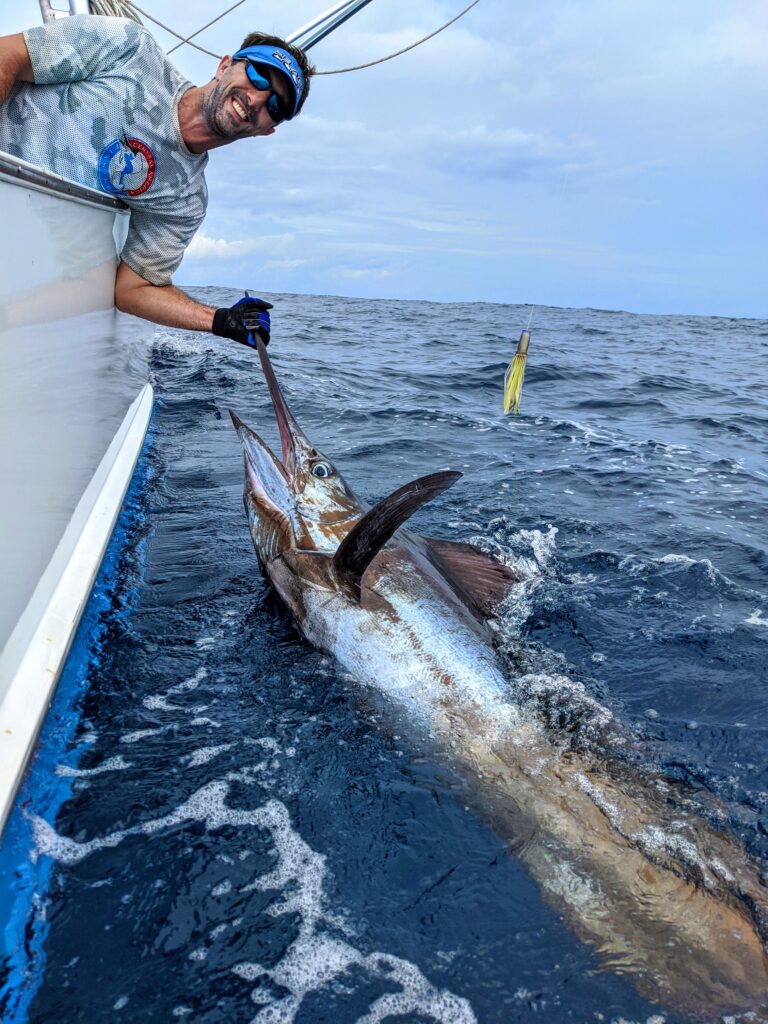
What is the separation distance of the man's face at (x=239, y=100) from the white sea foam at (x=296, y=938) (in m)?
2.69

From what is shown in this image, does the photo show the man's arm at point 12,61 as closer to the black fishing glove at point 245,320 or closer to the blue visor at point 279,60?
the blue visor at point 279,60

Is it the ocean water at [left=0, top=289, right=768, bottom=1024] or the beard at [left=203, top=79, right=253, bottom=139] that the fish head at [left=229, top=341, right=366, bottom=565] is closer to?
the ocean water at [left=0, top=289, right=768, bottom=1024]

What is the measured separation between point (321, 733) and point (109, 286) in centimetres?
268

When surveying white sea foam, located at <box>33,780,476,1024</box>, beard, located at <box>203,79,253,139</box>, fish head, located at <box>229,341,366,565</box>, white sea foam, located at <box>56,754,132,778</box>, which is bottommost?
white sea foam, located at <box>33,780,476,1024</box>

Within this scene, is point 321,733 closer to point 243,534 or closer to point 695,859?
point 695,859

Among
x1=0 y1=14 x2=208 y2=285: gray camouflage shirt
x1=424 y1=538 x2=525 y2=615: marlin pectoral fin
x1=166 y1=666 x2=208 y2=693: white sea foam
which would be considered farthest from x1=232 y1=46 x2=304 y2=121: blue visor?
x1=166 y1=666 x2=208 y2=693: white sea foam

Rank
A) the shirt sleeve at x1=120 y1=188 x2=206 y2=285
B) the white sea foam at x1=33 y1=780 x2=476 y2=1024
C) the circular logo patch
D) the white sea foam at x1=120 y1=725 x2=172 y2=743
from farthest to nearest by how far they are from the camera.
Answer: the shirt sleeve at x1=120 y1=188 x2=206 y2=285, the circular logo patch, the white sea foam at x1=120 y1=725 x2=172 y2=743, the white sea foam at x1=33 y1=780 x2=476 y2=1024

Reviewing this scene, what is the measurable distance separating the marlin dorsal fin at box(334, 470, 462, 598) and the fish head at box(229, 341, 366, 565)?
29 centimetres

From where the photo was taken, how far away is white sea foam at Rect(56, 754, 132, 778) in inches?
78.3

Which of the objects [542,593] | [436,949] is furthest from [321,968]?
[542,593]

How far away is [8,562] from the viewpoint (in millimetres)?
2068

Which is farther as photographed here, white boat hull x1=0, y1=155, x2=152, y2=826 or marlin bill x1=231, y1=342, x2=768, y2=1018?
white boat hull x1=0, y1=155, x2=152, y2=826

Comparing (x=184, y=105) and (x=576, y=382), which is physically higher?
(x=184, y=105)

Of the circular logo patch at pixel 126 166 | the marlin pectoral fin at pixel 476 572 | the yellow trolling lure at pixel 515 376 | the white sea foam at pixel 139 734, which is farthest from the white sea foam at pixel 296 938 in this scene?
the yellow trolling lure at pixel 515 376
